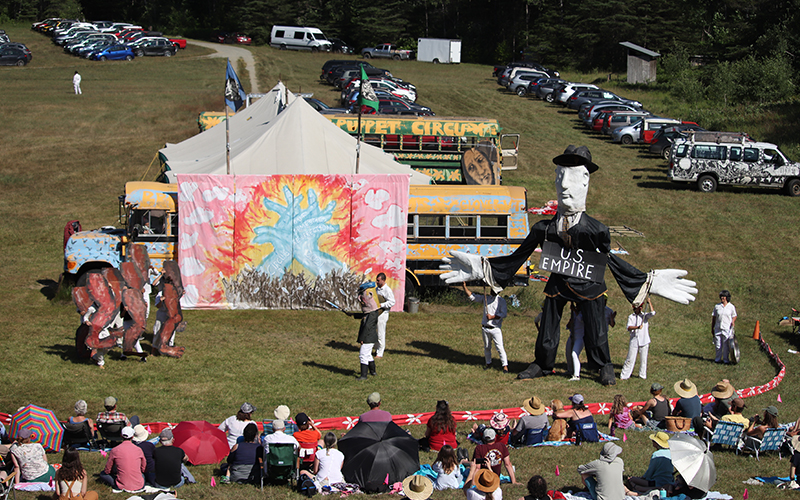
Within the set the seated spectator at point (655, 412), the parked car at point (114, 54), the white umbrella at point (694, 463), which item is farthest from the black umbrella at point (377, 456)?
the parked car at point (114, 54)

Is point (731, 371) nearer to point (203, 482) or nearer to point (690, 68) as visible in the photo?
point (203, 482)

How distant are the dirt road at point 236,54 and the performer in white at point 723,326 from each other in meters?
35.6

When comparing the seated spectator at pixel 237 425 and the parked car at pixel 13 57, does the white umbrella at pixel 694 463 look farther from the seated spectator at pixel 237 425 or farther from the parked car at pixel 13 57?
the parked car at pixel 13 57

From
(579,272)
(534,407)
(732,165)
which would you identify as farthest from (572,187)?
(732,165)

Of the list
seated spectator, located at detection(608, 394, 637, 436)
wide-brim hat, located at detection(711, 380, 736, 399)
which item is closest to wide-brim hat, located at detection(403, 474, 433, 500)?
seated spectator, located at detection(608, 394, 637, 436)

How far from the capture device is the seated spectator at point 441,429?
1001 cm

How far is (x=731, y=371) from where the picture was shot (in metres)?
14.8

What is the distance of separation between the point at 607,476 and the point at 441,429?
2.46 metres

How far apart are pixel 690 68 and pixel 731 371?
1745 inches

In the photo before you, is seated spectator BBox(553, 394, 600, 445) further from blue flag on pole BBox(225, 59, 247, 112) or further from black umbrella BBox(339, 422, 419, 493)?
blue flag on pole BBox(225, 59, 247, 112)

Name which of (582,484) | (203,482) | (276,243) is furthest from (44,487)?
(276,243)

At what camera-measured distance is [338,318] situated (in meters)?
17.4

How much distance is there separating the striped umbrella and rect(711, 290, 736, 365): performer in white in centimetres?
1202

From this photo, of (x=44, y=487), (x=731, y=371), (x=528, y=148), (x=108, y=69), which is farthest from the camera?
(x=108, y=69)
